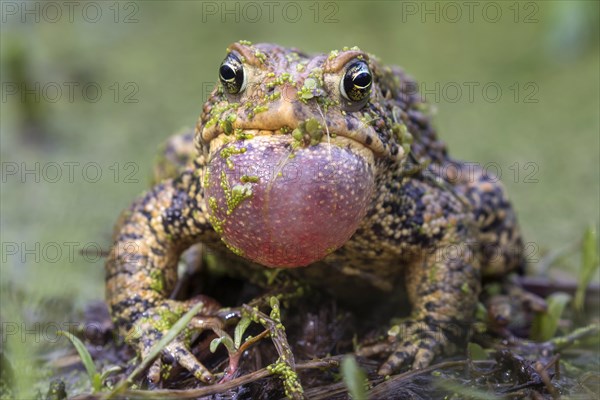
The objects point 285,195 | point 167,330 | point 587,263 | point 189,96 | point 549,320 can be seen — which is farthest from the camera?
point 189,96

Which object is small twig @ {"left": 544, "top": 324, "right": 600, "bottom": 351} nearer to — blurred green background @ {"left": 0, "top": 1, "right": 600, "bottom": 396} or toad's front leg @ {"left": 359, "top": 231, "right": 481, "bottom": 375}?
toad's front leg @ {"left": 359, "top": 231, "right": 481, "bottom": 375}

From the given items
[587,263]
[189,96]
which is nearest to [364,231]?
[587,263]

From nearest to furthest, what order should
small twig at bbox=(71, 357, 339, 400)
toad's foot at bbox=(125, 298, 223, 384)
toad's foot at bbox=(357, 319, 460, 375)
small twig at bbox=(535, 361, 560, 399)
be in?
small twig at bbox=(71, 357, 339, 400) < small twig at bbox=(535, 361, 560, 399) < toad's foot at bbox=(125, 298, 223, 384) < toad's foot at bbox=(357, 319, 460, 375)

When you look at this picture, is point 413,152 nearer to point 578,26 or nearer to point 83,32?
point 578,26

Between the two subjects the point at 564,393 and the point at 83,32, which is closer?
the point at 564,393

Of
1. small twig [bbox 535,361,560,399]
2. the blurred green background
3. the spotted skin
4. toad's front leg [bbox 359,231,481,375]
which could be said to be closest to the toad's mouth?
the spotted skin

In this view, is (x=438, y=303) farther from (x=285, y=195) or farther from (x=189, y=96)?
(x=189, y=96)

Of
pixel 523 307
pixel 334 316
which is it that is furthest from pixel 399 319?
pixel 523 307

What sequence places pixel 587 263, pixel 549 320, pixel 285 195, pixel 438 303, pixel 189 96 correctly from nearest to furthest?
pixel 285 195 → pixel 438 303 → pixel 549 320 → pixel 587 263 → pixel 189 96
